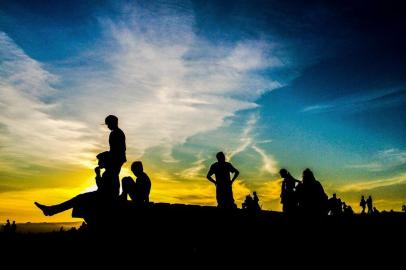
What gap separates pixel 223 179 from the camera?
426 inches

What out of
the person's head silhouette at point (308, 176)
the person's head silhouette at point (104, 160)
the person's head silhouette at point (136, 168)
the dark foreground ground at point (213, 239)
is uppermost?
the person's head silhouette at point (136, 168)

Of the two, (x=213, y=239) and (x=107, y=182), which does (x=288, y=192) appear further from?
(x=107, y=182)

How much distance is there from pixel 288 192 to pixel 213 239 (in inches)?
198

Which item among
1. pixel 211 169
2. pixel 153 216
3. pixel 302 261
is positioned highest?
pixel 211 169

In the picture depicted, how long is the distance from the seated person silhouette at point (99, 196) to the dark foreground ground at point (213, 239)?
27 centimetres

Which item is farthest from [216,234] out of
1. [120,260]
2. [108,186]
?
[108,186]

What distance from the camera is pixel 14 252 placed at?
24.9 feet

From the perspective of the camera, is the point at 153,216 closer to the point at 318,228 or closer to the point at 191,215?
the point at 191,215

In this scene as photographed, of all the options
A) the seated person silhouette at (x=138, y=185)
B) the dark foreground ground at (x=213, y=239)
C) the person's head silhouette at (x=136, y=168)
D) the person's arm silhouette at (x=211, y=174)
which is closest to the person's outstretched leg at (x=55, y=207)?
the dark foreground ground at (x=213, y=239)

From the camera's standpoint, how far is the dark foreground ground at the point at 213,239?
20.7ft

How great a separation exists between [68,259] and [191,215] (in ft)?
9.04

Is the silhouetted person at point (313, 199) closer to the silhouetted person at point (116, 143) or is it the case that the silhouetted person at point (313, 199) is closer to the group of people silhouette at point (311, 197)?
the group of people silhouette at point (311, 197)

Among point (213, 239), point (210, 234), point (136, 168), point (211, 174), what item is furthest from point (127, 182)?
point (213, 239)

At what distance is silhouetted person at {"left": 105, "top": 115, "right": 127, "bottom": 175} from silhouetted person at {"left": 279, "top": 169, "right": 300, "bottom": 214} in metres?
6.67
